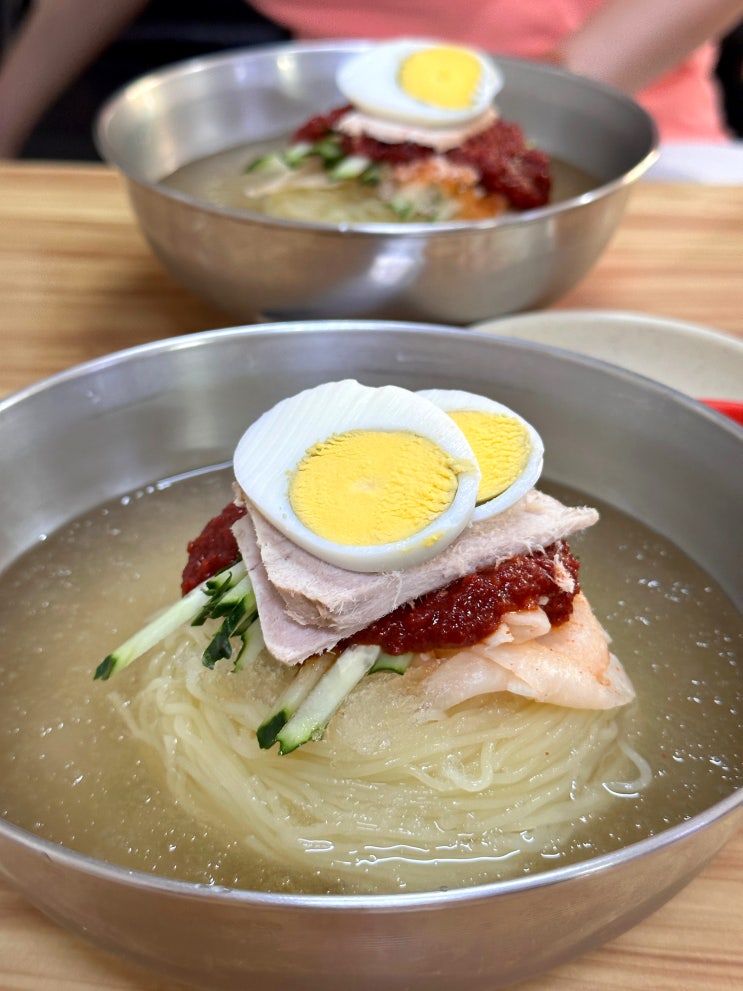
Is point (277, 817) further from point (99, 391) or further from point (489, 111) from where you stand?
point (489, 111)

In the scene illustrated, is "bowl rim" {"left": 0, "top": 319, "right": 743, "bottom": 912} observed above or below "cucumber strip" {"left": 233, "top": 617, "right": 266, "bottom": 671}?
above

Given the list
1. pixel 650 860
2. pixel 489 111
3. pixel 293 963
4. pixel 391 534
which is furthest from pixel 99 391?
pixel 489 111

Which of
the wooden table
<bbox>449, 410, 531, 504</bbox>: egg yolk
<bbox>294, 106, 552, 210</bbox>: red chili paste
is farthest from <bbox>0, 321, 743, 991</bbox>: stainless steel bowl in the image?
<bbox>294, 106, 552, 210</bbox>: red chili paste

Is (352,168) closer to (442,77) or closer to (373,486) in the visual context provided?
(442,77)

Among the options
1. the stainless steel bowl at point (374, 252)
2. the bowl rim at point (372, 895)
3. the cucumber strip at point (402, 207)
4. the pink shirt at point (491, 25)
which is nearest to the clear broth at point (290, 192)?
the cucumber strip at point (402, 207)

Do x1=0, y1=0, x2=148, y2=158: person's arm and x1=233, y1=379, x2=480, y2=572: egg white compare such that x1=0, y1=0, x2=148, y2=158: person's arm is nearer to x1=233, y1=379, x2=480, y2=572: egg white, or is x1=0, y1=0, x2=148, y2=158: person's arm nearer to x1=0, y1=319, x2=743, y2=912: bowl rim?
x1=233, y1=379, x2=480, y2=572: egg white

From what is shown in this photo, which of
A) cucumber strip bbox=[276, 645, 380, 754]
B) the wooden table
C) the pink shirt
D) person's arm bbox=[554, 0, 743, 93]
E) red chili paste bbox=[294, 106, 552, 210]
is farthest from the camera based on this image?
the pink shirt

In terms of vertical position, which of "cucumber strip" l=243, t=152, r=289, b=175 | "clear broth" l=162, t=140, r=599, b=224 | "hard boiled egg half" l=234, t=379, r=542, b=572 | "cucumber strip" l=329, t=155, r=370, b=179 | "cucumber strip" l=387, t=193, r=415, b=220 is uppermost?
"hard boiled egg half" l=234, t=379, r=542, b=572
